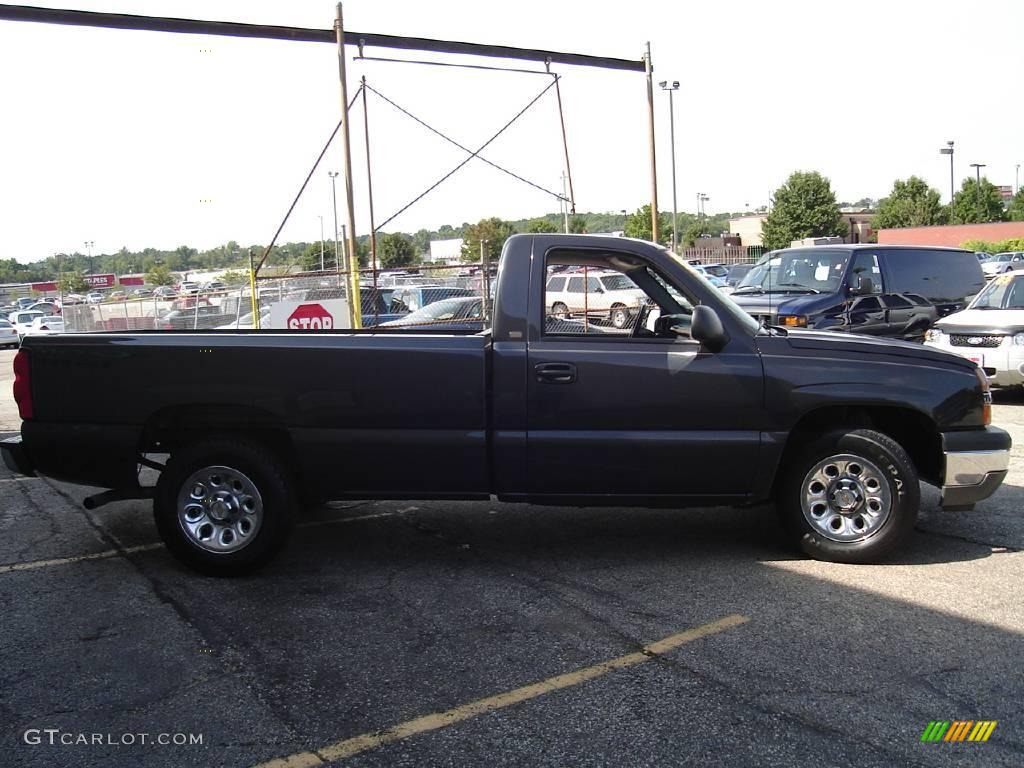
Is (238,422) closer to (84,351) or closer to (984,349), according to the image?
(84,351)

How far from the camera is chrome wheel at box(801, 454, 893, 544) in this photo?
5.46 metres

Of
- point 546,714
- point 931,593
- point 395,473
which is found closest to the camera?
point 546,714

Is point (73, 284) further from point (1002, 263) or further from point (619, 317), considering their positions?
point (619, 317)

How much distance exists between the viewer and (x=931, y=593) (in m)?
5.00

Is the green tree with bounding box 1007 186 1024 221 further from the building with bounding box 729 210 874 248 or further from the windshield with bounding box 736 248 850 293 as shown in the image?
the windshield with bounding box 736 248 850 293

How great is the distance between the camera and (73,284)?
81938mm

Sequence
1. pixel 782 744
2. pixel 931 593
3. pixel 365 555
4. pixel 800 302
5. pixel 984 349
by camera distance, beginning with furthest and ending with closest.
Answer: pixel 800 302, pixel 984 349, pixel 365 555, pixel 931 593, pixel 782 744

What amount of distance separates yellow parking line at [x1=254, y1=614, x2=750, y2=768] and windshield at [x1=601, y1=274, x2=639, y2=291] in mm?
2210

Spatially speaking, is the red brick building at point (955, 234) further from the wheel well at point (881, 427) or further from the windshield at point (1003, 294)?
the wheel well at point (881, 427)

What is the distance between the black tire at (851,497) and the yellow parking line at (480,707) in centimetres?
112

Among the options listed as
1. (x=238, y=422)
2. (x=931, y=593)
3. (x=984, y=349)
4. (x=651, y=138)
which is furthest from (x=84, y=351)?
(x=651, y=138)

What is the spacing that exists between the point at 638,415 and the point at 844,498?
1332 millimetres

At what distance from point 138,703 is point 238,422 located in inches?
76.9

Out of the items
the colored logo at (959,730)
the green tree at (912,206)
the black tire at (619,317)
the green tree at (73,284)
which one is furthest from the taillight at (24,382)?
the green tree at (73,284)
